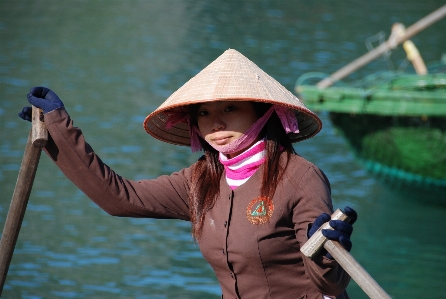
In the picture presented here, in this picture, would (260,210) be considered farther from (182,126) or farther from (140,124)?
(140,124)

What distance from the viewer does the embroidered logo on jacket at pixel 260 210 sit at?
7.80 feet

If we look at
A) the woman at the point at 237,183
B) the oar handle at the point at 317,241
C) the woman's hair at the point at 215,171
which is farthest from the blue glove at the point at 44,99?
the oar handle at the point at 317,241

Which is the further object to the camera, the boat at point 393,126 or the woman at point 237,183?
the boat at point 393,126

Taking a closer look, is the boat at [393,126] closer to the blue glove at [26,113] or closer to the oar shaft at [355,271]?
the blue glove at [26,113]

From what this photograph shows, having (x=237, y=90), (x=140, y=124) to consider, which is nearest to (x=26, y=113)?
(x=237, y=90)

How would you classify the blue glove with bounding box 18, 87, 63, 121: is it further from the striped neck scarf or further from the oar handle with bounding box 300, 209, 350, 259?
the oar handle with bounding box 300, 209, 350, 259

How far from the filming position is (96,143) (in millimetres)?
7777

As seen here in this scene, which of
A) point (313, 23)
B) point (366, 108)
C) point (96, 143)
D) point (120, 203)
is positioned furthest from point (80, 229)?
point (313, 23)

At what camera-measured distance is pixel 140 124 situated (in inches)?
332

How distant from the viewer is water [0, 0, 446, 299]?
17.7ft

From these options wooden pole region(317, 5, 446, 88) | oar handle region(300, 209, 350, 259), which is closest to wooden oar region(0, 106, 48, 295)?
oar handle region(300, 209, 350, 259)

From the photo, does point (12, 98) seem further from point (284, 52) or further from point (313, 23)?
point (313, 23)

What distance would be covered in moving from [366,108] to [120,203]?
4158 millimetres

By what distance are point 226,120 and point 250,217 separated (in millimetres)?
299
